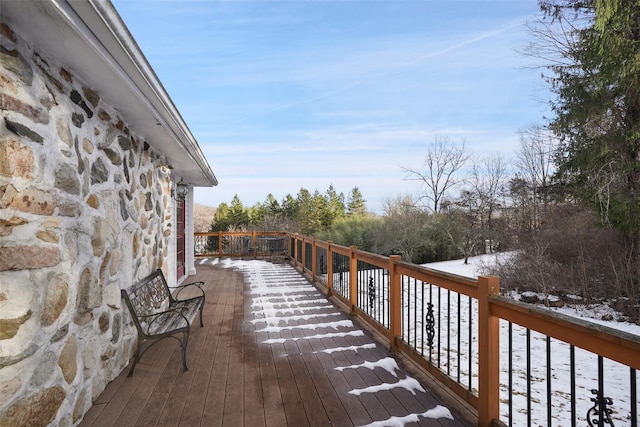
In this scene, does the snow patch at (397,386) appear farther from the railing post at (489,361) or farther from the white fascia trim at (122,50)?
the white fascia trim at (122,50)

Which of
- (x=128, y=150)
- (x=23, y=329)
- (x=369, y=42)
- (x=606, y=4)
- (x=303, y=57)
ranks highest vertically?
(x=303, y=57)

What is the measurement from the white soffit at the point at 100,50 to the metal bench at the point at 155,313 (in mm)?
1580

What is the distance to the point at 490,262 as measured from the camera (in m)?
11.5

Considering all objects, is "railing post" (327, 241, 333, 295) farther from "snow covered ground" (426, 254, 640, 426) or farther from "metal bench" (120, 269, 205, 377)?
"snow covered ground" (426, 254, 640, 426)

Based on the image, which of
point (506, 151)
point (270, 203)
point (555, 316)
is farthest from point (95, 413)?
point (270, 203)

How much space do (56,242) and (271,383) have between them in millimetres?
1785

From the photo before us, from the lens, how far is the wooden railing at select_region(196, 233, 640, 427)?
1328mm

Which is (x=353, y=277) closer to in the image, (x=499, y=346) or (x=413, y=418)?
(x=413, y=418)

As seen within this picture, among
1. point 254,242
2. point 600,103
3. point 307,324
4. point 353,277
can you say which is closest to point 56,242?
point 307,324

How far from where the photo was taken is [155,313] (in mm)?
3305

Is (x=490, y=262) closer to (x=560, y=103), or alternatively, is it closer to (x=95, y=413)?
(x=560, y=103)

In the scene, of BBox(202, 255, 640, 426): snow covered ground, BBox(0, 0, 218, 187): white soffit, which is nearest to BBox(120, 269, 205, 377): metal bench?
BBox(202, 255, 640, 426): snow covered ground

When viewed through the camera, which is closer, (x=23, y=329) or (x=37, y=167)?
(x=23, y=329)

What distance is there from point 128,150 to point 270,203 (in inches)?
947
